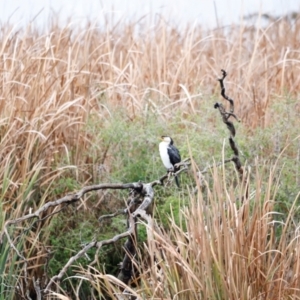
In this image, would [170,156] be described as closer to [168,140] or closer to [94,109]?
[168,140]

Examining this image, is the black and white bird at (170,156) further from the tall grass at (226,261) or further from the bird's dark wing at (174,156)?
the tall grass at (226,261)

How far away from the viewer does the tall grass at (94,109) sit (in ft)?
15.4

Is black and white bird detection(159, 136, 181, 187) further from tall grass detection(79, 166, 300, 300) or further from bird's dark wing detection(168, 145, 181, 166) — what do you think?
tall grass detection(79, 166, 300, 300)

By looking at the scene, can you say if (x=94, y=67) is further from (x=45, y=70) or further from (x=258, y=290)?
(x=258, y=290)

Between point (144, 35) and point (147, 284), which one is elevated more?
point (144, 35)

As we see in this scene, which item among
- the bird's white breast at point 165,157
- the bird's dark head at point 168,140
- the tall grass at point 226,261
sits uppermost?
the bird's dark head at point 168,140

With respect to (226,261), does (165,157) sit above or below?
above

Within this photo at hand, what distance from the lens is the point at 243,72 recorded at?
641 centimetres

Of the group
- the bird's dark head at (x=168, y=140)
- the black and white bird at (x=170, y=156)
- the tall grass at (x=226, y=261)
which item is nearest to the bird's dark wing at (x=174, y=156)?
the black and white bird at (x=170, y=156)

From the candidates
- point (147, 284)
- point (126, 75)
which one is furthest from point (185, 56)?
point (147, 284)

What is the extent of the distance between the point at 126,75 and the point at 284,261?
10.7 feet

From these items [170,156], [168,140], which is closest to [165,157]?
[170,156]

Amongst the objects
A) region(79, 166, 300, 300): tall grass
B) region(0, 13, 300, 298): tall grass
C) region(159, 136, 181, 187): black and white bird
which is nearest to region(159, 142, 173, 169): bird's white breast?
region(159, 136, 181, 187): black and white bird

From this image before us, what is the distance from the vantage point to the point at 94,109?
5.50 meters
